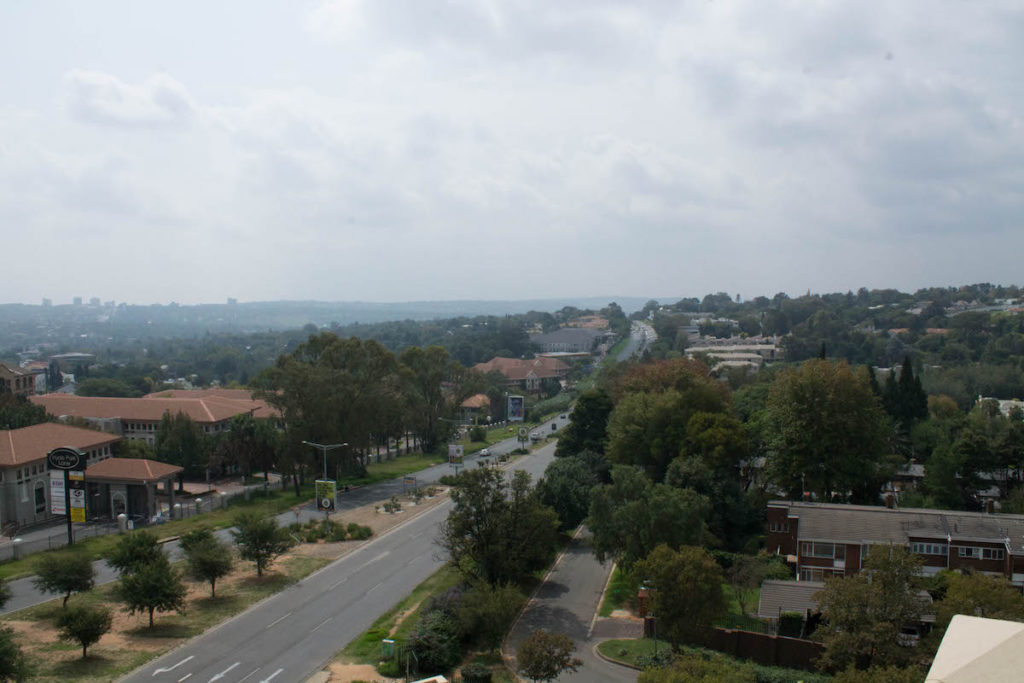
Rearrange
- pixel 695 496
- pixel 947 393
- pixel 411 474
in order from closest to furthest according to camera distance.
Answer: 1. pixel 695 496
2. pixel 411 474
3. pixel 947 393

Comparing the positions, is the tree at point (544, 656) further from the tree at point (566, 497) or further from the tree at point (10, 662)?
the tree at point (566, 497)

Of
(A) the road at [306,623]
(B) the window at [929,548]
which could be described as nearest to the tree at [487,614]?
(A) the road at [306,623]

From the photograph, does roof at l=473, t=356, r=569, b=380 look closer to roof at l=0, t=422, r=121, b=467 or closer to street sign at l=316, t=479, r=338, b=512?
roof at l=0, t=422, r=121, b=467

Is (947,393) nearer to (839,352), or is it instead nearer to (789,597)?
(839,352)

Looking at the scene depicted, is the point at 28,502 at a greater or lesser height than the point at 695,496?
lesser

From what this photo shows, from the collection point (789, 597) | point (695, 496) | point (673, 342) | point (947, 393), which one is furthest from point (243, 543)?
point (673, 342)

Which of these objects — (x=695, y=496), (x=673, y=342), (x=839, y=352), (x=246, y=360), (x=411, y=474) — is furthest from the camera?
(x=246, y=360)
